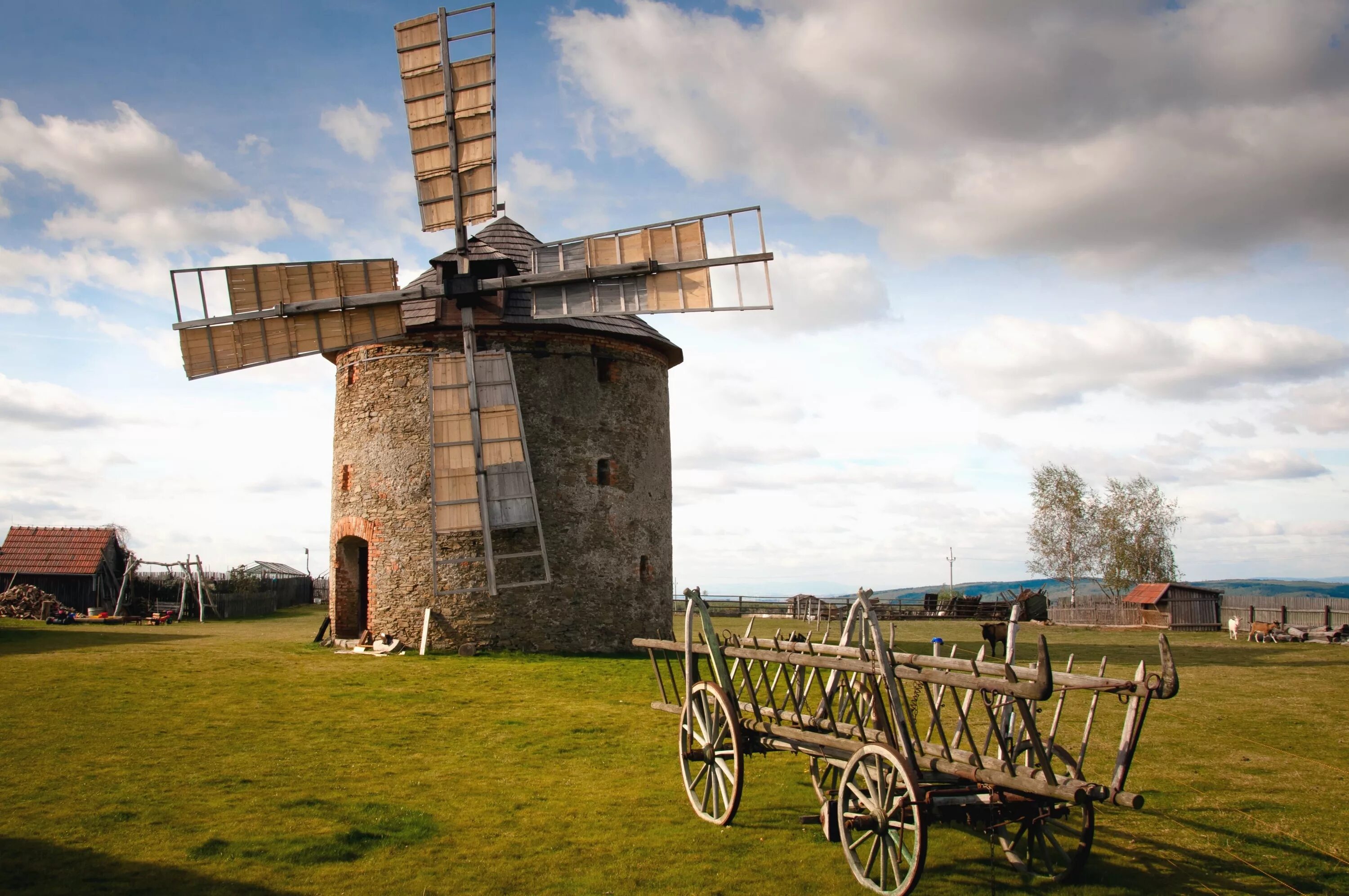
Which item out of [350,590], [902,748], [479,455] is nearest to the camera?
[902,748]

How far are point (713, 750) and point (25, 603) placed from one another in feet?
92.5

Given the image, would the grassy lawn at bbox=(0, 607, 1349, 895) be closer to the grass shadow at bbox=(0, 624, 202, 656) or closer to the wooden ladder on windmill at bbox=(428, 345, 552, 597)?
the wooden ladder on windmill at bbox=(428, 345, 552, 597)

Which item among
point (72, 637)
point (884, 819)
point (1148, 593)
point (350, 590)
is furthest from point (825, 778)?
point (1148, 593)

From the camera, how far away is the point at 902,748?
6332 millimetres

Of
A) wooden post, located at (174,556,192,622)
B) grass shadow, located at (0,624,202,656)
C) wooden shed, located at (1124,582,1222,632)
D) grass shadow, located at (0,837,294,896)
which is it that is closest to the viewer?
grass shadow, located at (0,837,294,896)

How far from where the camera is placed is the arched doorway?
1967cm

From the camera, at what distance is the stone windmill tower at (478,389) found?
16703 mm

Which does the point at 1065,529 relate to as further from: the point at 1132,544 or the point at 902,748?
Answer: the point at 902,748

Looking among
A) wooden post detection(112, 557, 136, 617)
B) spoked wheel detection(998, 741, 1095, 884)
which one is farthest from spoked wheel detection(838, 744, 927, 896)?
wooden post detection(112, 557, 136, 617)

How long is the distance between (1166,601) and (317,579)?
35503 millimetres

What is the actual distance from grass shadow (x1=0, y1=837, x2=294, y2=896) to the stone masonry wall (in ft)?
36.0

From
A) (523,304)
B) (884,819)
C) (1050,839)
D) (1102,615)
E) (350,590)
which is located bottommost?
(1102,615)

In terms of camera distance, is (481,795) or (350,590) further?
(350,590)

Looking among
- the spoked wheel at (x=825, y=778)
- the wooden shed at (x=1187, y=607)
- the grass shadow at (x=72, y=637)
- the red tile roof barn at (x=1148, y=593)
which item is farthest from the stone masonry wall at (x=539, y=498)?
the wooden shed at (x=1187, y=607)
